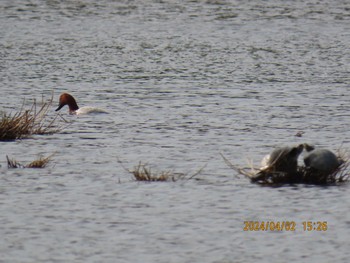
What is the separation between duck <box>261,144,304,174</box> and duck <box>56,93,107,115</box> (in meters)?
10.2

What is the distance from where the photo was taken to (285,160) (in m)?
18.1

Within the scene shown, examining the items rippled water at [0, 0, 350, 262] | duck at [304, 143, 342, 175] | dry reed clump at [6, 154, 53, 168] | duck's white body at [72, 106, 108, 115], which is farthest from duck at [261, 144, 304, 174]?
duck's white body at [72, 106, 108, 115]

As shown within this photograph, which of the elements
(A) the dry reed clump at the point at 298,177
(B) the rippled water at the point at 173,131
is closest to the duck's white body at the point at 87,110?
(B) the rippled water at the point at 173,131

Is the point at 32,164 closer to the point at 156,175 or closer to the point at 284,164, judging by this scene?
the point at 156,175

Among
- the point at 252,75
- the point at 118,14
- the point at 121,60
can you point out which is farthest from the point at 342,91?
the point at 118,14

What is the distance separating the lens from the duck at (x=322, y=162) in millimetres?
17844

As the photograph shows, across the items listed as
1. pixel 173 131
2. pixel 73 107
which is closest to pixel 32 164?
pixel 173 131

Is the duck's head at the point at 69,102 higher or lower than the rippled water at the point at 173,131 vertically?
higher

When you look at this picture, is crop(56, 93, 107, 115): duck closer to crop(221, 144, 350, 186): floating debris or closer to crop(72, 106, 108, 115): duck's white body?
crop(72, 106, 108, 115): duck's white body

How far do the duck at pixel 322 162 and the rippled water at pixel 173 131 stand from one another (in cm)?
42

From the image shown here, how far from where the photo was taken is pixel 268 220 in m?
15.7

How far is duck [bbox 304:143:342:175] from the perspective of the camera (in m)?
17.8

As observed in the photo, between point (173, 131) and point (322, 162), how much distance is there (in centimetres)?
728

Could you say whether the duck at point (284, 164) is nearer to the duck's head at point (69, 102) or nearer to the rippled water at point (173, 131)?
the rippled water at point (173, 131)
